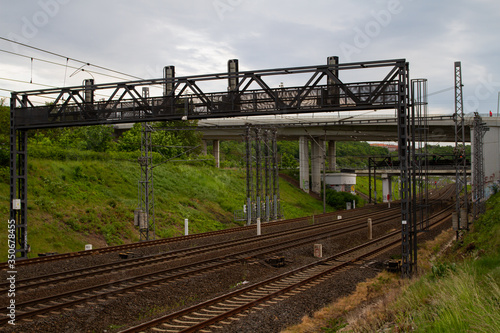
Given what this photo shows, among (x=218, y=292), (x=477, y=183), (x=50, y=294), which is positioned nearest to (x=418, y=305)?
(x=218, y=292)

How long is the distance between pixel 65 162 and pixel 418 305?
3218cm

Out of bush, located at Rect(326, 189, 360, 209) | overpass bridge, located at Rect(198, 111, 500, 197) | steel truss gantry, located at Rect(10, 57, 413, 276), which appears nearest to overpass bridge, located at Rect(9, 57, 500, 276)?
steel truss gantry, located at Rect(10, 57, 413, 276)

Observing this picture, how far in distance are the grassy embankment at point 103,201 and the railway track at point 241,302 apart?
45.0 feet

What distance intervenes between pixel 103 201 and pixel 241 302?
21.7m

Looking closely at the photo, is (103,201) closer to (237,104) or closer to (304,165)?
(237,104)

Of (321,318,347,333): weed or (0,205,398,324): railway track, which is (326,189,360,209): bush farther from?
(321,318,347,333): weed

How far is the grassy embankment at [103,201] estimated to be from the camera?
82.5ft

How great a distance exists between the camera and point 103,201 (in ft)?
102

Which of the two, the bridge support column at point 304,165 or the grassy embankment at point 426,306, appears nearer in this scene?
the grassy embankment at point 426,306

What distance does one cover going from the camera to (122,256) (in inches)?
763

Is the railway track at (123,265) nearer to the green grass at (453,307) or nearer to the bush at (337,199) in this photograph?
the green grass at (453,307)

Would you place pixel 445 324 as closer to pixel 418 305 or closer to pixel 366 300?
pixel 418 305

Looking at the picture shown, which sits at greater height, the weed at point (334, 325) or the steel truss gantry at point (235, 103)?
the steel truss gantry at point (235, 103)

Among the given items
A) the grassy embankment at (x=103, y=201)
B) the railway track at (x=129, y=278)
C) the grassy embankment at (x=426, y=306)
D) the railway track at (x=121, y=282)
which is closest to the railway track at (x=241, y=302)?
the grassy embankment at (x=426, y=306)
